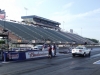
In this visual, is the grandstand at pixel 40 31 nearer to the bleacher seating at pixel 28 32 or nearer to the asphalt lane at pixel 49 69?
the bleacher seating at pixel 28 32

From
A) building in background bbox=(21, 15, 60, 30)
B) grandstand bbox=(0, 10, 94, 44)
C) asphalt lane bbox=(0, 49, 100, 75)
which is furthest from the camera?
building in background bbox=(21, 15, 60, 30)

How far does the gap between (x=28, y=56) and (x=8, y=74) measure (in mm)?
12767

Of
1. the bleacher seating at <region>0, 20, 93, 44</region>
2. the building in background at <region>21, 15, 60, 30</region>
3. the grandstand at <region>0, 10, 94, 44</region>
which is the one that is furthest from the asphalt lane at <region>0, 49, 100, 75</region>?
the building in background at <region>21, 15, 60, 30</region>

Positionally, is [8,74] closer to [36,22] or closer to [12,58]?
[12,58]

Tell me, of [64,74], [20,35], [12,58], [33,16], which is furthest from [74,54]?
[33,16]

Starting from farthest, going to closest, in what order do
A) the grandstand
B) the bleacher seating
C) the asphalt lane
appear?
the grandstand → the bleacher seating → the asphalt lane

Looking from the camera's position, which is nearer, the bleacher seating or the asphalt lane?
the asphalt lane

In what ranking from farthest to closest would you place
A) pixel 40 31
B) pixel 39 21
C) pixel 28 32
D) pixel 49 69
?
1. pixel 39 21
2. pixel 40 31
3. pixel 28 32
4. pixel 49 69

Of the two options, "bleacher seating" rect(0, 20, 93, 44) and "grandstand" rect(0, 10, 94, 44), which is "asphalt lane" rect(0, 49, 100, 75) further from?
"bleacher seating" rect(0, 20, 93, 44)

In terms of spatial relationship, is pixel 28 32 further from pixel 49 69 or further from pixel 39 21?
pixel 49 69

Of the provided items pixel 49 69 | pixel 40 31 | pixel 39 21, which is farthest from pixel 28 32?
pixel 49 69

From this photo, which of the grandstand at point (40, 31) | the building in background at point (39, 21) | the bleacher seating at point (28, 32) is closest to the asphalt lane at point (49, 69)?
the grandstand at point (40, 31)

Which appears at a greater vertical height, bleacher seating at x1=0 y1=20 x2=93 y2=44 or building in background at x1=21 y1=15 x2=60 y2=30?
building in background at x1=21 y1=15 x2=60 y2=30

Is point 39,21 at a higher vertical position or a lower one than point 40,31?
higher
